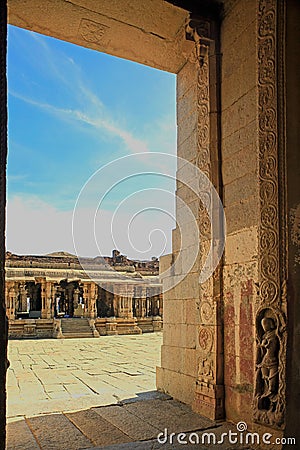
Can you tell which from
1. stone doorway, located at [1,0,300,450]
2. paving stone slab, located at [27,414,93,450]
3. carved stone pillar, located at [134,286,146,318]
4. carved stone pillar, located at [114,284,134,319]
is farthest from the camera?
carved stone pillar, located at [134,286,146,318]

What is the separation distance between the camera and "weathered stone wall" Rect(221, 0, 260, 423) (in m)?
3.96

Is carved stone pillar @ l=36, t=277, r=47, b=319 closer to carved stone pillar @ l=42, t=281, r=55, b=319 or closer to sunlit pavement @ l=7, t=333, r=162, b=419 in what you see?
carved stone pillar @ l=42, t=281, r=55, b=319

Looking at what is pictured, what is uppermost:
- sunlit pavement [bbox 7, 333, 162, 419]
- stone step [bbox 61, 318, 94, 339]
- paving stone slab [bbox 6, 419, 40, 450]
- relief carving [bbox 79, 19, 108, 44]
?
relief carving [bbox 79, 19, 108, 44]

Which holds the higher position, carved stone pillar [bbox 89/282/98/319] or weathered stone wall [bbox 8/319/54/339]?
carved stone pillar [bbox 89/282/98/319]

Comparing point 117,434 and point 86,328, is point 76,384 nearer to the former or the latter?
point 117,434

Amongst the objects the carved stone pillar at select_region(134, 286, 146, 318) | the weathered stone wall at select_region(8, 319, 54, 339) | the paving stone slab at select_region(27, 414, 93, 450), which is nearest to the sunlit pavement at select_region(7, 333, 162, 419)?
the paving stone slab at select_region(27, 414, 93, 450)

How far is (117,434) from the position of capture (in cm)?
383

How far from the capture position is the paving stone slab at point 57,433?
3557 mm

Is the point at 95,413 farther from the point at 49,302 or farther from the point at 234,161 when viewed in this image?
the point at 49,302

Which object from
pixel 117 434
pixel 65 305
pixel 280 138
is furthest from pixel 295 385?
pixel 65 305

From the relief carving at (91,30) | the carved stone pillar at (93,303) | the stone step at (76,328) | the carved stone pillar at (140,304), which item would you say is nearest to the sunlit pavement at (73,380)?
the relief carving at (91,30)

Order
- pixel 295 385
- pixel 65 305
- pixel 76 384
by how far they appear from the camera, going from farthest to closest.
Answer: pixel 65 305, pixel 76 384, pixel 295 385

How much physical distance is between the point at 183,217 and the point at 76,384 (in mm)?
3397

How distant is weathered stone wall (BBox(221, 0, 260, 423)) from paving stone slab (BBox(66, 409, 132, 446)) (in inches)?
44.6
